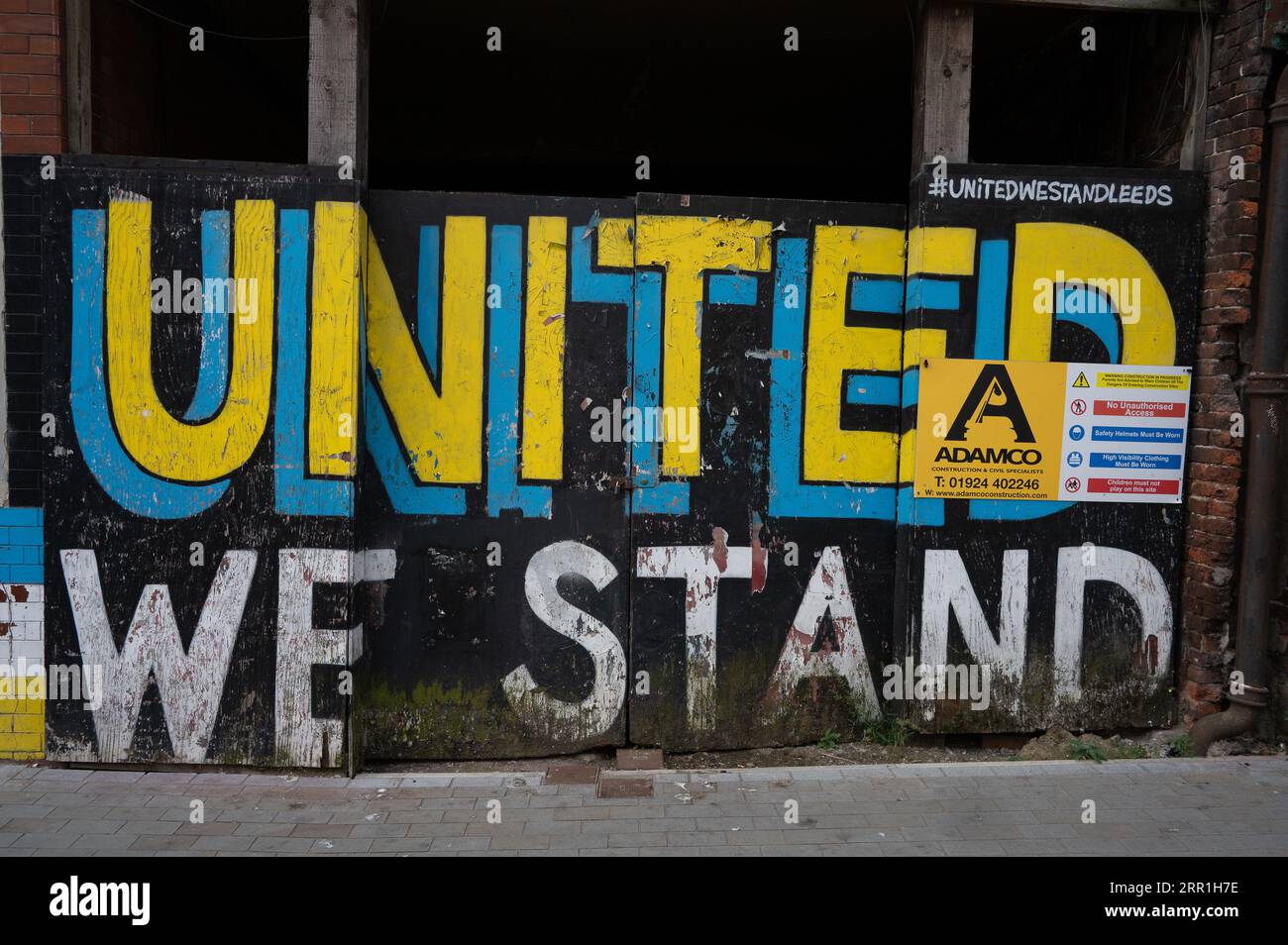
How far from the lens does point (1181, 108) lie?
5211mm

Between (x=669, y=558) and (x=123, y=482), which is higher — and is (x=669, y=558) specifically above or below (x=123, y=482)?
below

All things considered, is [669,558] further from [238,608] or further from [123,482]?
[123,482]

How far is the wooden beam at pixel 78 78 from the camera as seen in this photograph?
4.56 meters

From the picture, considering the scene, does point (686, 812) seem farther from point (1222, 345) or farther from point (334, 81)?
point (334, 81)

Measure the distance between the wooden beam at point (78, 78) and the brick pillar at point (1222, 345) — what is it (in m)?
6.12

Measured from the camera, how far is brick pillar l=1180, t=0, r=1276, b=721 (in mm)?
4820

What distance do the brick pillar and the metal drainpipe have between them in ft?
0.20

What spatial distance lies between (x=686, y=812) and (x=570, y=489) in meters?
1.77

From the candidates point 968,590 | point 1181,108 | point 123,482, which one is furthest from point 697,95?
point 123,482

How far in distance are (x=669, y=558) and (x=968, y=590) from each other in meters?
1.66

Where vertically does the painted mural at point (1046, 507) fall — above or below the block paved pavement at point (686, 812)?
above
